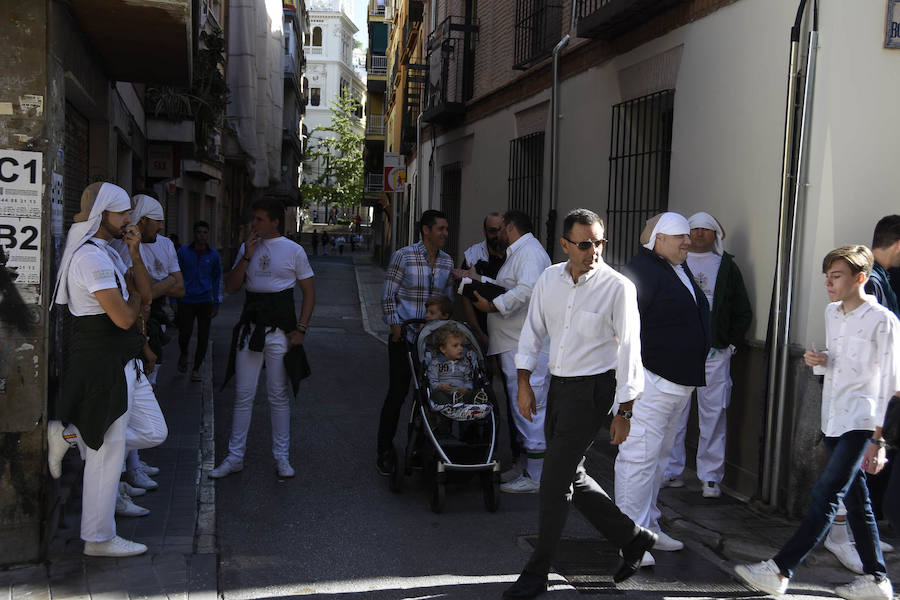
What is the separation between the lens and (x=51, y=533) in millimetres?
4980

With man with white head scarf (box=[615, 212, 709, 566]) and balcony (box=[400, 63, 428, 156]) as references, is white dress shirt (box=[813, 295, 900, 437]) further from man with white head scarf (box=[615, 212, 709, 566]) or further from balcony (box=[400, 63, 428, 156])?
balcony (box=[400, 63, 428, 156])

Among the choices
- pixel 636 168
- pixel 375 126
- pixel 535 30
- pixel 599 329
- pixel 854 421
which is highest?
pixel 375 126

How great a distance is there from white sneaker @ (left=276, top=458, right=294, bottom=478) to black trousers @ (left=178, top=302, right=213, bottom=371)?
14.3 feet

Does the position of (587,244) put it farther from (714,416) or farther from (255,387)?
(255,387)

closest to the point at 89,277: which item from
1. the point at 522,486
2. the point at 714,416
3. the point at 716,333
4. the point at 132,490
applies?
the point at 132,490

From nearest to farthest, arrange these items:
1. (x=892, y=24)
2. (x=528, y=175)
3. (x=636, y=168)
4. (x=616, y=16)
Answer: (x=892, y=24)
(x=616, y=16)
(x=636, y=168)
(x=528, y=175)

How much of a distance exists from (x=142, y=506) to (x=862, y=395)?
4.32 meters

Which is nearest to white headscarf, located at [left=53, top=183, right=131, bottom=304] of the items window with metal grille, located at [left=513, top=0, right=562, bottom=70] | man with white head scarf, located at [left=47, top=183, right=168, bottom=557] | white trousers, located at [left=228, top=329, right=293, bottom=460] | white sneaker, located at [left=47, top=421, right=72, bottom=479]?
man with white head scarf, located at [left=47, top=183, right=168, bottom=557]

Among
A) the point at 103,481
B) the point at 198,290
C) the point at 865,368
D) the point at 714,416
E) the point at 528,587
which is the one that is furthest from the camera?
the point at 198,290

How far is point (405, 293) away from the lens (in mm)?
6973

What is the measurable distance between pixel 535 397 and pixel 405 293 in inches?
49.6

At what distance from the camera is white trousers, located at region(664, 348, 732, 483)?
6.68 m

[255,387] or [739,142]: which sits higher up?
[739,142]

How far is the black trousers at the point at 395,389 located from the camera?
6.85 m
